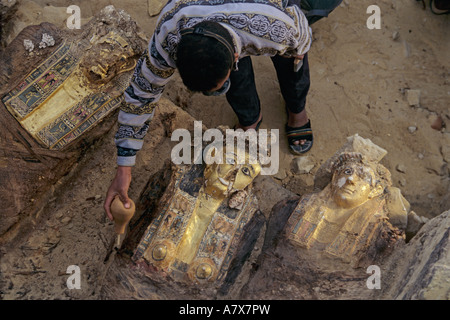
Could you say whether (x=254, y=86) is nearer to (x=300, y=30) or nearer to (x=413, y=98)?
(x=300, y=30)

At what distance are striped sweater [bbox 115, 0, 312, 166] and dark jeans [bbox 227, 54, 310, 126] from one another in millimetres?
582

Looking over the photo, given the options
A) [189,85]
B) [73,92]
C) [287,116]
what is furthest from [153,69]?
[287,116]

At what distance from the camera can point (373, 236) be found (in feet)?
8.29

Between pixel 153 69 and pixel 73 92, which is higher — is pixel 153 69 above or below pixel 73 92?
above

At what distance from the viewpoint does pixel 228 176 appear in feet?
8.58

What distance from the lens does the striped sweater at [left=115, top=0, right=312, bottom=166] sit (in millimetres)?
1999

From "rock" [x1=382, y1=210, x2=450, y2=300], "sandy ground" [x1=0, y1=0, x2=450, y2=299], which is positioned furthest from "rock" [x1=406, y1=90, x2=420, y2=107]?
"rock" [x1=382, y1=210, x2=450, y2=300]

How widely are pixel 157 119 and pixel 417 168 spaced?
222 centimetres

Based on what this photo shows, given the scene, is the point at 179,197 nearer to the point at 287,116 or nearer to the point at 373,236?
the point at 373,236

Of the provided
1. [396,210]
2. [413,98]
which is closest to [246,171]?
[396,210]

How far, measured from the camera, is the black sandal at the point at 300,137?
3.66 m

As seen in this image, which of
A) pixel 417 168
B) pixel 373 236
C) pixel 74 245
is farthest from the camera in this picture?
pixel 417 168

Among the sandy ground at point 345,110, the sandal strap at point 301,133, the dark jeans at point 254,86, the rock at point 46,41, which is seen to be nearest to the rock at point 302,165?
the sandy ground at point 345,110

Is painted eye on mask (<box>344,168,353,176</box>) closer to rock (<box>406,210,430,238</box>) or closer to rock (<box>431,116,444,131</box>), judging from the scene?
rock (<box>406,210,430,238</box>)
